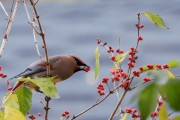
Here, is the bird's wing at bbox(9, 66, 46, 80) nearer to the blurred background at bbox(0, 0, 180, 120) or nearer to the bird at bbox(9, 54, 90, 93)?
the bird at bbox(9, 54, 90, 93)

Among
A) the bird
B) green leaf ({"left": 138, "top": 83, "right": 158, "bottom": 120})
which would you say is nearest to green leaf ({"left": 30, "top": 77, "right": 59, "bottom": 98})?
the bird

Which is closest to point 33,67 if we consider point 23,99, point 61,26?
point 23,99

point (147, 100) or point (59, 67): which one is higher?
point (147, 100)

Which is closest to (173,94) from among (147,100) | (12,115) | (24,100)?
(147,100)

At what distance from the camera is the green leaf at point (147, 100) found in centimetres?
64

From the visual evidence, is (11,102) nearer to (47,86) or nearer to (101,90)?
(47,86)

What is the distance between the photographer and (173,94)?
25.0 inches

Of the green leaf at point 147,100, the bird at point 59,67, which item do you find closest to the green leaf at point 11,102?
the bird at point 59,67

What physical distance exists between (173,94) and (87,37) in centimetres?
374

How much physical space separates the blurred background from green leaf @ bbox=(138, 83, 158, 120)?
2938 millimetres

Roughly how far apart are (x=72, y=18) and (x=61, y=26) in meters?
0.14

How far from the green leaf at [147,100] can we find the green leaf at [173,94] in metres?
0.01

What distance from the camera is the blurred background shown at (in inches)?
153

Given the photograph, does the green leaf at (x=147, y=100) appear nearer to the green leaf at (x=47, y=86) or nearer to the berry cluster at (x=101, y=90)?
the green leaf at (x=47, y=86)
